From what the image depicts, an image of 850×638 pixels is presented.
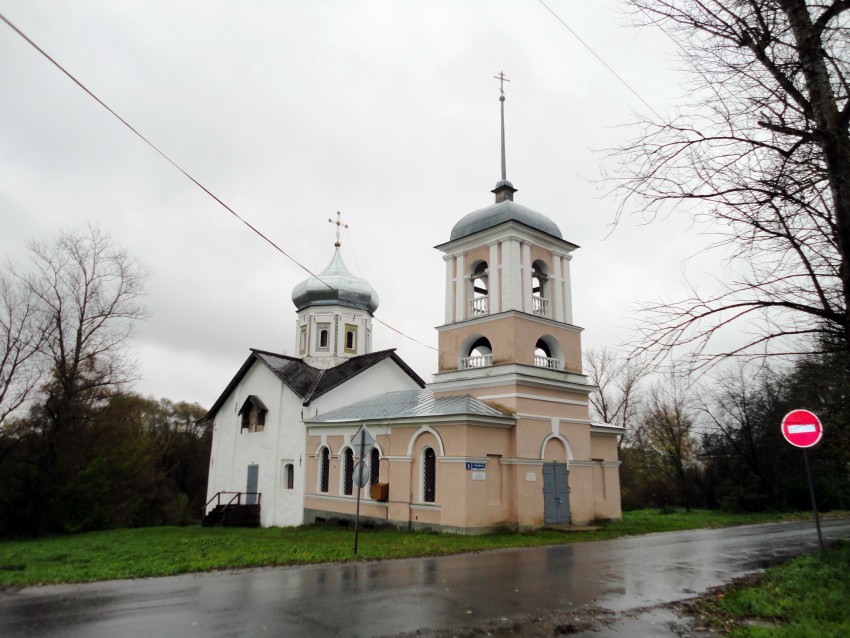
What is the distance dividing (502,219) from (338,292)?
13302 mm

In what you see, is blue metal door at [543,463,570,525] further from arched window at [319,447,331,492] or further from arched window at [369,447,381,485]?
arched window at [319,447,331,492]

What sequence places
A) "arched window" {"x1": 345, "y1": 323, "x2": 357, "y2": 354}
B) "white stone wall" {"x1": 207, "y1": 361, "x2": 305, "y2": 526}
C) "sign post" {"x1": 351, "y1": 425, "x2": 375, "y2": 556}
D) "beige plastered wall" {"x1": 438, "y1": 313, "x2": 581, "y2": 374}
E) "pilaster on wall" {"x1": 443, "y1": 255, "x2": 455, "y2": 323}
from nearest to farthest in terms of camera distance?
"sign post" {"x1": 351, "y1": 425, "x2": 375, "y2": 556} < "beige plastered wall" {"x1": 438, "y1": 313, "x2": 581, "y2": 374} < "pilaster on wall" {"x1": 443, "y1": 255, "x2": 455, "y2": 323} < "white stone wall" {"x1": 207, "y1": 361, "x2": 305, "y2": 526} < "arched window" {"x1": 345, "y1": 323, "x2": 357, "y2": 354}

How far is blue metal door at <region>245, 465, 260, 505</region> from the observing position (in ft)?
83.4

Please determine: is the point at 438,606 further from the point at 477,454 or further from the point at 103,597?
the point at 477,454

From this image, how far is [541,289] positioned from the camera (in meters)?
20.6

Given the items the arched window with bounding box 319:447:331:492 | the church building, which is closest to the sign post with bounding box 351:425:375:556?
the church building

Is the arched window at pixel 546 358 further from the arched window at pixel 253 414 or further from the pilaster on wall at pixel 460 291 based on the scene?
the arched window at pixel 253 414

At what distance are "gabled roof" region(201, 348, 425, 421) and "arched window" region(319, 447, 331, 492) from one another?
89.2 inches

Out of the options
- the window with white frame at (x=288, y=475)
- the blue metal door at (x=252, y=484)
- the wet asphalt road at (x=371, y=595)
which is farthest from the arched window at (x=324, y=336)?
the wet asphalt road at (x=371, y=595)

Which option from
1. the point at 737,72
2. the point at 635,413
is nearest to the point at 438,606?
the point at 737,72

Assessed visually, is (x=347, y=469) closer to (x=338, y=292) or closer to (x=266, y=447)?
(x=266, y=447)

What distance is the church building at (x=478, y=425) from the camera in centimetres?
1720

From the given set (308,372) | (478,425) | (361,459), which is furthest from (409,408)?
(308,372)

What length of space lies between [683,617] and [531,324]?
1221 cm
